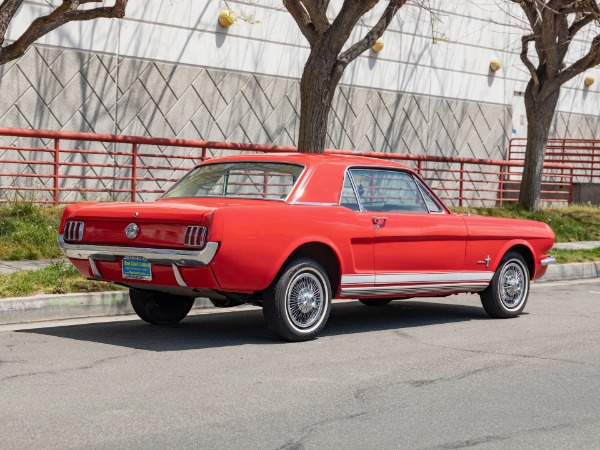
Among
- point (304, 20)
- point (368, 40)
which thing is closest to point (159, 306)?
point (304, 20)

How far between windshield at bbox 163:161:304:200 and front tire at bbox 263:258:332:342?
2.38ft

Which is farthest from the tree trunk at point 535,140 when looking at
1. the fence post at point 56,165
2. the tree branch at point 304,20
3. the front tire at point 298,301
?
the front tire at point 298,301

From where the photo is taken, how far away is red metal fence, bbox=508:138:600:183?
92.6ft

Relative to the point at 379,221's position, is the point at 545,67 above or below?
above

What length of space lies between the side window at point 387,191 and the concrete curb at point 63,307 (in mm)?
→ 2555

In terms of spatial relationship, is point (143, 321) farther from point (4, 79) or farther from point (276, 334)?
point (4, 79)

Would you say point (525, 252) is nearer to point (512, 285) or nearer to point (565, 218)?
point (512, 285)

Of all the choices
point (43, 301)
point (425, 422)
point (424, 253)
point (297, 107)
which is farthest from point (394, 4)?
point (425, 422)

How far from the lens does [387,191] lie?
Answer: 31.5 feet

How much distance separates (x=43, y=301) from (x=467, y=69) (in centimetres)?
1903

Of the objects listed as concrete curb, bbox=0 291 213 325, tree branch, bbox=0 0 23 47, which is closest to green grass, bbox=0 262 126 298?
concrete curb, bbox=0 291 213 325

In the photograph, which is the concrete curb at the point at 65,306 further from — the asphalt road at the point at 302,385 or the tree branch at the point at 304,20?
the tree branch at the point at 304,20

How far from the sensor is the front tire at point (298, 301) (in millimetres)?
8414

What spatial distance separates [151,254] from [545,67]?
617 inches
